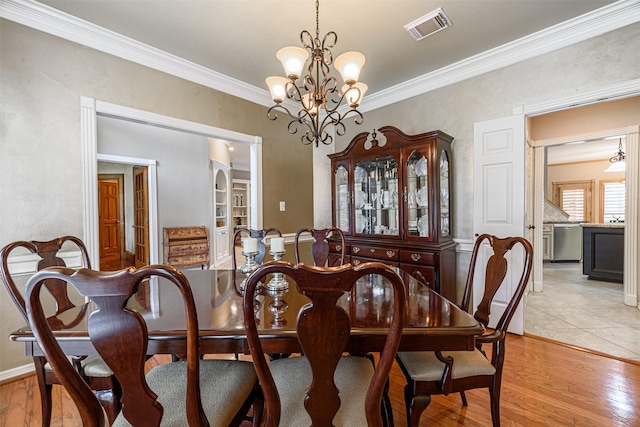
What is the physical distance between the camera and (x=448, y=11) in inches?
81.0

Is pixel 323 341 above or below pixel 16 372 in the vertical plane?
above

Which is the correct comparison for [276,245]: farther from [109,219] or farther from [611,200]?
[611,200]

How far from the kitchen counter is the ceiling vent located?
4.24 m

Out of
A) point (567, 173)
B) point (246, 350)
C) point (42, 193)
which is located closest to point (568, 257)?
point (567, 173)

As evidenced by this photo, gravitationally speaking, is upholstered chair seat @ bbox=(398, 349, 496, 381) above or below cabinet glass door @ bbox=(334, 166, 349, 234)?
below

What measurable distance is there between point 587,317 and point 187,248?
5.61 m

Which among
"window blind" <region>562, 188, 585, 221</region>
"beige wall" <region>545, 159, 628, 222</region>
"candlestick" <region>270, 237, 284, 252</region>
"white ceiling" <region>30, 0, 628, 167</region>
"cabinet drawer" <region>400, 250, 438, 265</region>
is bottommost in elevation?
"cabinet drawer" <region>400, 250, 438, 265</region>

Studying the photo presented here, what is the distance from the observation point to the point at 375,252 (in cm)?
305

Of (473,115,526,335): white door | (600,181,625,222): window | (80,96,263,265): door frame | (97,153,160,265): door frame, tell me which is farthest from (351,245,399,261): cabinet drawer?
(600,181,625,222): window

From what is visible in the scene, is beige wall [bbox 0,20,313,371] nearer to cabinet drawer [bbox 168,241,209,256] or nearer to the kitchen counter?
Result: cabinet drawer [bbox 168,241,209,256]

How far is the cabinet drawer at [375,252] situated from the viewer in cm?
292

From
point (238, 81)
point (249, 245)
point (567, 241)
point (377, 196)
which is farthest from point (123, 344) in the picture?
point (567, 241)

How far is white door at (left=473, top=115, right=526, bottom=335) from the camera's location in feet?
8.38

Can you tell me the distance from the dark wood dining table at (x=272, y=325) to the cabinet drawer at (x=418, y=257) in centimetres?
132
